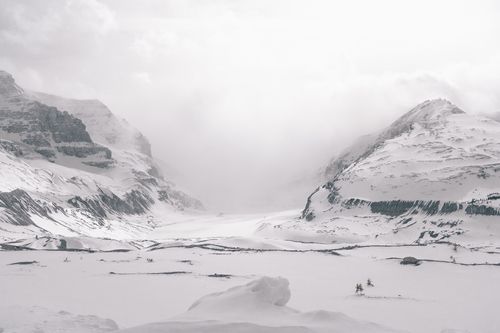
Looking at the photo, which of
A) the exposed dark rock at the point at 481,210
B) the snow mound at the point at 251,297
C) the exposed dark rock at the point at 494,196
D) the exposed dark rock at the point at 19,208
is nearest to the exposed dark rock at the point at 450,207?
the exposed dark rock at the point at 481,210

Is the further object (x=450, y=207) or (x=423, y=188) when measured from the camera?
(x=423, y=188)

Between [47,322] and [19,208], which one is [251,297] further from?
[19,208]

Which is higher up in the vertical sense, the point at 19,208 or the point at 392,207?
the point at 392,207

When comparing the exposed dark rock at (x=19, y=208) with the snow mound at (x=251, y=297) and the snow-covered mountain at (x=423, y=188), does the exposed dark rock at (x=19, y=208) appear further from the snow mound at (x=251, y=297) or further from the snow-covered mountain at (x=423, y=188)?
the snow mound at (x=251, y=297)

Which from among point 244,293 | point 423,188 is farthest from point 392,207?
point 244,293

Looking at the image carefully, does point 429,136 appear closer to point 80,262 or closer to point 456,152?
point 456,152

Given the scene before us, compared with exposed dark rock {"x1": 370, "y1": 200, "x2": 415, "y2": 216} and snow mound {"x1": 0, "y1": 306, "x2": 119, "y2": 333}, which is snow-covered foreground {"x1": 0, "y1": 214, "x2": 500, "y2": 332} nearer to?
snow mound {"x1": 0, "y1": 306, "x2": 119, "y2": 333}

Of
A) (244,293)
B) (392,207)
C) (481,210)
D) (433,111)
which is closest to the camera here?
(244,293)

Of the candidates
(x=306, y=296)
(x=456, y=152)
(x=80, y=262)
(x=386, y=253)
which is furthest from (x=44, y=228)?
(x=456, y=152)
